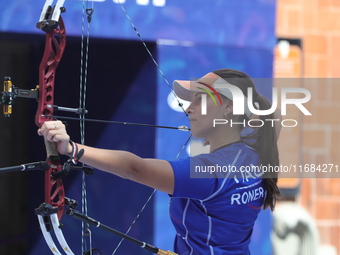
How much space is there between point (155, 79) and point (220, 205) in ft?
3.99

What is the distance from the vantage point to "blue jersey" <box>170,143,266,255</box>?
61.7 inches

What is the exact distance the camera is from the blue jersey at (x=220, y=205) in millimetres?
1567

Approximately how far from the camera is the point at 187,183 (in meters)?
1.52

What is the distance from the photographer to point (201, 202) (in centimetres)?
160

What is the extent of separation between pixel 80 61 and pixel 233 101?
4.02ft

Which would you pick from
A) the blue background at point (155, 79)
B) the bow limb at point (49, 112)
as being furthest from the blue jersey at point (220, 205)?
the blue background at point (155, 79)

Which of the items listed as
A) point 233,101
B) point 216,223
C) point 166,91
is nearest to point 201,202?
point 216,223

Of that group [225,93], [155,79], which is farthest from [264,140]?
[155,79]

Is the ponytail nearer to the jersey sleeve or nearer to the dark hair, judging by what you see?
the dark hair

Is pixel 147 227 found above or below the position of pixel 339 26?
below

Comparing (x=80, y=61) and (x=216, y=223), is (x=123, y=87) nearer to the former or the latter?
(x=80, y=61)

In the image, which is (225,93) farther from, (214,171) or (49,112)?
(49,112)

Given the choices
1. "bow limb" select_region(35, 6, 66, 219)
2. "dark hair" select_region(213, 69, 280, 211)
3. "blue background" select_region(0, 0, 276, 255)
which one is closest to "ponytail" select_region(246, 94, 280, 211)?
"dark hair" select_region(213, 69, 280, 211)

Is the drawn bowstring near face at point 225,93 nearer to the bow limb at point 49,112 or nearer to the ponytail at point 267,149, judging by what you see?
the ponytail at point 267,149
